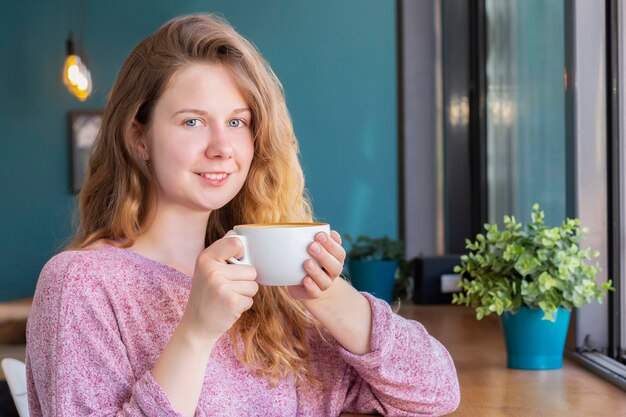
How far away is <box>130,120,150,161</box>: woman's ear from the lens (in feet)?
3.84

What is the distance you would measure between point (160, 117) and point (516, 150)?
5.97 ft

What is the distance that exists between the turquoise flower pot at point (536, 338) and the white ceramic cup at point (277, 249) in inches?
32.4

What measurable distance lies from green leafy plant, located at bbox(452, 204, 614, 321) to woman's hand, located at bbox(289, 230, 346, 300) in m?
0.72

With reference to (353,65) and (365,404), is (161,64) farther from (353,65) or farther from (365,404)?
(353,65)

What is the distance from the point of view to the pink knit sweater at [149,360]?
995mm

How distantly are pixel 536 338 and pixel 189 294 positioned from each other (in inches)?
31.2

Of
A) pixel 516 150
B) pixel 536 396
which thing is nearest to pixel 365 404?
pixel 536 396

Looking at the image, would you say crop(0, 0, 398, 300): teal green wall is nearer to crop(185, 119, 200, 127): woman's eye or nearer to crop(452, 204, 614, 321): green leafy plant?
crop(452, 204, 614, 321): green leafy plant

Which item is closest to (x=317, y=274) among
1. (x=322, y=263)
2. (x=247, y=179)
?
(x=322, y=263)

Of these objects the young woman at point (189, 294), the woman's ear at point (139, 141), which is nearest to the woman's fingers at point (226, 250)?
the young woman at point (189, 294)

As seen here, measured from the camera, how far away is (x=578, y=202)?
1.73m

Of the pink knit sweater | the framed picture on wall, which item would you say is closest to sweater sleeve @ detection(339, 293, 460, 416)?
the pink knit sweater

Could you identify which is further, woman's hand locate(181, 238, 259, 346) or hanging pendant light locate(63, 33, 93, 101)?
hanging pendant light locate(63, 33, 93, 101)

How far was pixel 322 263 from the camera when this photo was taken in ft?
2.95
